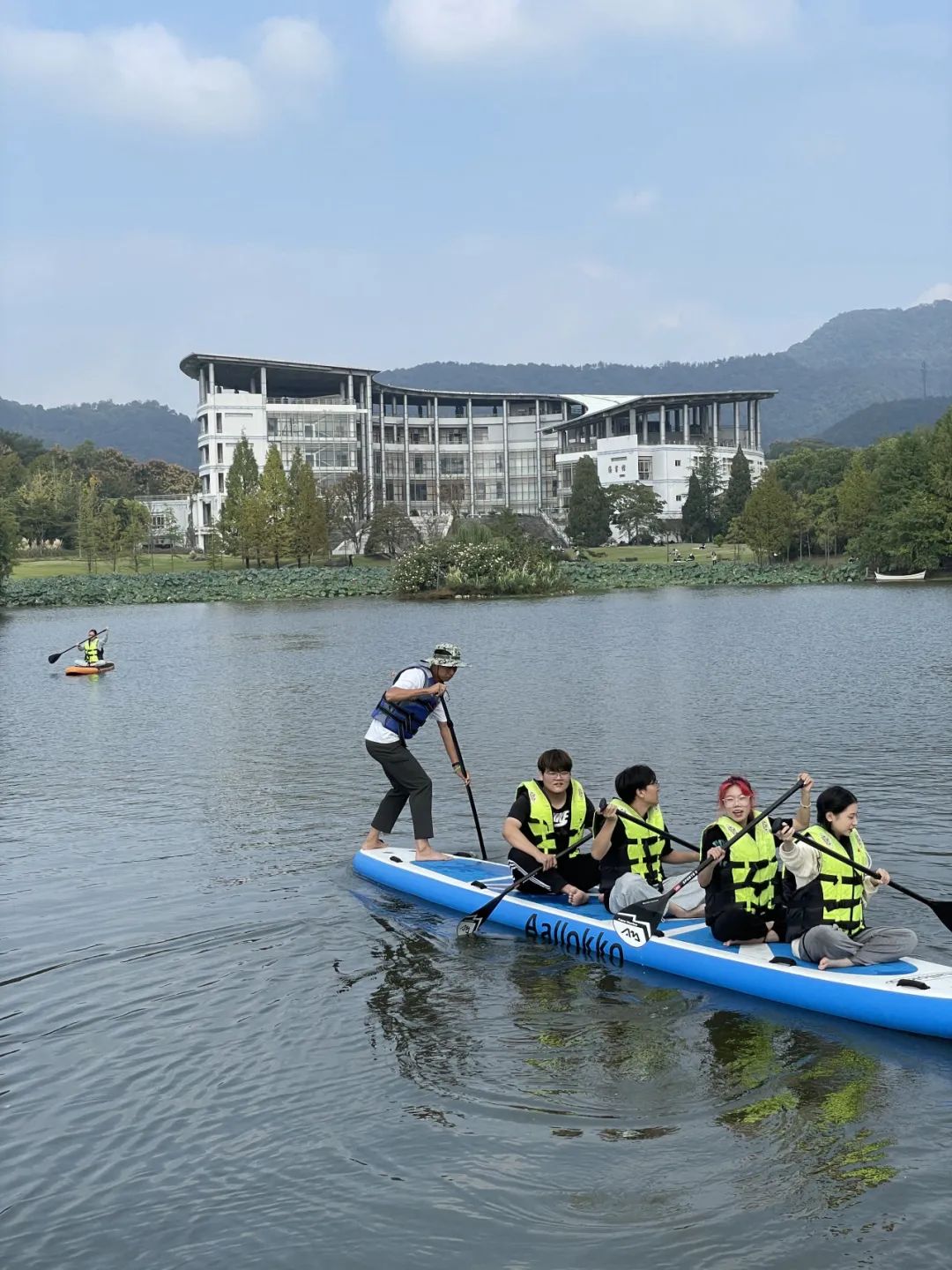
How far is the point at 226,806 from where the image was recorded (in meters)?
17.9

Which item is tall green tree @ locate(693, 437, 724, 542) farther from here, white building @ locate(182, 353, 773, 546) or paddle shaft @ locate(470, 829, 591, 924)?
paddle shaft @ locate(470, 829, 591, 924)

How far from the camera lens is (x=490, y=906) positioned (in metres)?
11.7

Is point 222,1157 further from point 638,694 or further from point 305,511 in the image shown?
point 305,511

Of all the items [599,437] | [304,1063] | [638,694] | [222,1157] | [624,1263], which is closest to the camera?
[624,1263]

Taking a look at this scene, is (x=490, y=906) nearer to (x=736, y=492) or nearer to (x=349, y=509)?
(x=349, y=509)

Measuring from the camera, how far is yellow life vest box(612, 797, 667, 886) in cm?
1108

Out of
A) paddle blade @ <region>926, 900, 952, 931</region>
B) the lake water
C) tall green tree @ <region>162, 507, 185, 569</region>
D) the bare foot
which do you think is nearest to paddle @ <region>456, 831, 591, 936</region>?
the lake water

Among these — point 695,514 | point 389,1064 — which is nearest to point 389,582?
point 695,514

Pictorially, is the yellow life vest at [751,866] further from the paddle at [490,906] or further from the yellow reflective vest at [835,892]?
the paddle at [490,906]

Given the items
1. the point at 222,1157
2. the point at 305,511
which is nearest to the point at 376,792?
the point at 222,1157

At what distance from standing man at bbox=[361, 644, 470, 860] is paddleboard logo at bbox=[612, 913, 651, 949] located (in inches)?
119

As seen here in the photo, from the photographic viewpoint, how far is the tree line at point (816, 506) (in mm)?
79125

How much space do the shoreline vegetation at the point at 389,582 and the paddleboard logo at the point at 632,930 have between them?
62081mm

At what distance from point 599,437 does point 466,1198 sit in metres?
143
